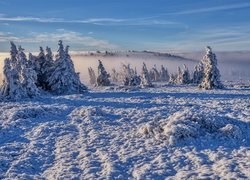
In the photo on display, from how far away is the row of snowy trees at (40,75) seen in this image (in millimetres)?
50703

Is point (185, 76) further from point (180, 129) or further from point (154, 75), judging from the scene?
point (180, 129)

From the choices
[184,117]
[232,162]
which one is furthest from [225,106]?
[232,162]

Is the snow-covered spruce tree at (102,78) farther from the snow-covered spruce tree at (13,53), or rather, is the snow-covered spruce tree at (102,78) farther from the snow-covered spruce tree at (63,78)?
the snow-covered spruce tree at (63,78)

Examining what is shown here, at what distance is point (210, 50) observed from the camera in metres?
70.0

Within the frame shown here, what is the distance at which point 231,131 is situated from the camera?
24484 mm

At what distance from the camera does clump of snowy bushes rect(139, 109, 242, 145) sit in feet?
79.0

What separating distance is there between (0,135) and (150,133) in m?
10.8

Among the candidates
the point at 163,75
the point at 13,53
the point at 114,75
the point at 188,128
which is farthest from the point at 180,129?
the point at 114,75

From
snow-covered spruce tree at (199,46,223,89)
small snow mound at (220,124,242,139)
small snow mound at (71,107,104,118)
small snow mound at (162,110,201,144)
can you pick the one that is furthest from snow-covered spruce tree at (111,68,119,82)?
small snow mound at (220,124,242,139)

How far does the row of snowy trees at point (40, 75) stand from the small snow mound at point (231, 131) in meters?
32.0

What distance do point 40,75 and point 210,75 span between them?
98.7 feet

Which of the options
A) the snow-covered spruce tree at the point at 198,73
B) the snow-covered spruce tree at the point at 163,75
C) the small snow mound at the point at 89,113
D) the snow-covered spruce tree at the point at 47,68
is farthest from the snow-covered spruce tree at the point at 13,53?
the snow-covered spruce tree at the point at 163,75

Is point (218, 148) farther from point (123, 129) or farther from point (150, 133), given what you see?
point (123, 129)

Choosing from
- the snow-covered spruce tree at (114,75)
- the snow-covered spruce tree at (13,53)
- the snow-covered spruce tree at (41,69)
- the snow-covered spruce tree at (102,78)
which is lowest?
the snow-covered spruce tree at (114,75)
